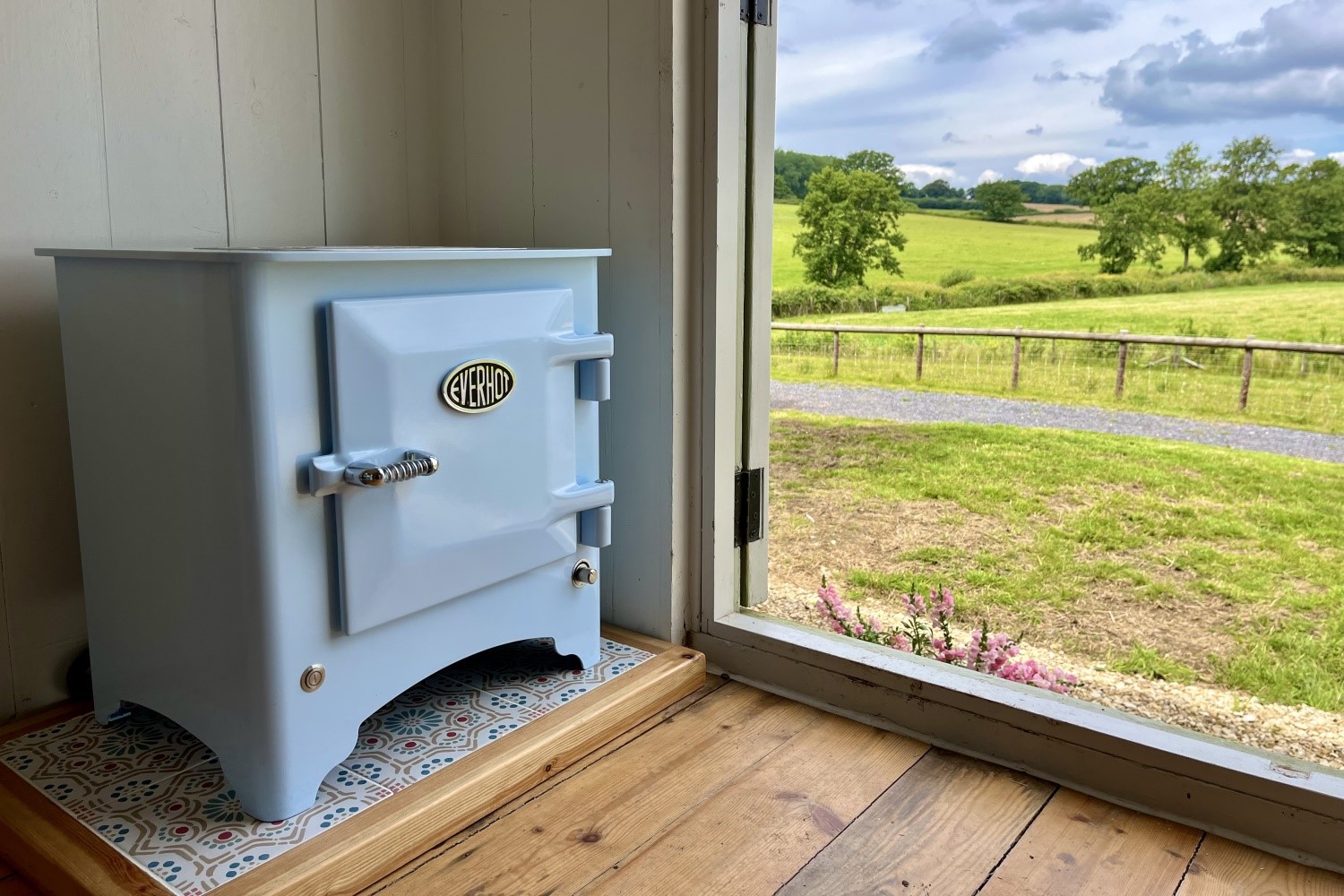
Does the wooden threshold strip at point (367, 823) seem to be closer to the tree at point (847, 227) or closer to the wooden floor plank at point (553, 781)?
→ the wooden floor plank at point (553, 781)

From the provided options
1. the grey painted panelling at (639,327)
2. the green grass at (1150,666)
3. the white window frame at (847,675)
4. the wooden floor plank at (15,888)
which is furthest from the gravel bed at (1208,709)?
the wooden floor plank at (15,888)

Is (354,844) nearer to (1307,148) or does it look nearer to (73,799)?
(73,799)

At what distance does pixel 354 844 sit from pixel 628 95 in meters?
1.08

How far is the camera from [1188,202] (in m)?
1.34

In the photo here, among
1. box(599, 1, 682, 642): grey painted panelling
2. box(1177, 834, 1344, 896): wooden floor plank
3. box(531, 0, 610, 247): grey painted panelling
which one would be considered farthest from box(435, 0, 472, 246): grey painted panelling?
box(1177, 834, 1344, 896): wooden floor plank

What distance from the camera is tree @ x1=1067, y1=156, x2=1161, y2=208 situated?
4.59 ft

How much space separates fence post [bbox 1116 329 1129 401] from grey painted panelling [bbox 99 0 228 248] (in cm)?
139

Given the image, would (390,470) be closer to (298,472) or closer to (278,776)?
(298,472)

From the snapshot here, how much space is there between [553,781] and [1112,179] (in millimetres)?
1196

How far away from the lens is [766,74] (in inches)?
57.6

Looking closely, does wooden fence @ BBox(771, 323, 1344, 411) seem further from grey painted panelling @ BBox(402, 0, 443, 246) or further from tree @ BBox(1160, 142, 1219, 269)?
grey painted panelling @ BBox(402, 0, 443, 246)

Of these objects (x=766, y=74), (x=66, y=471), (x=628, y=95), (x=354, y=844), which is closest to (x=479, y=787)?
(x=354, y=844)

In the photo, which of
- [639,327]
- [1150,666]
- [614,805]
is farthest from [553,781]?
[1150,666]

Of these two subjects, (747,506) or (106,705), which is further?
(747,506)
